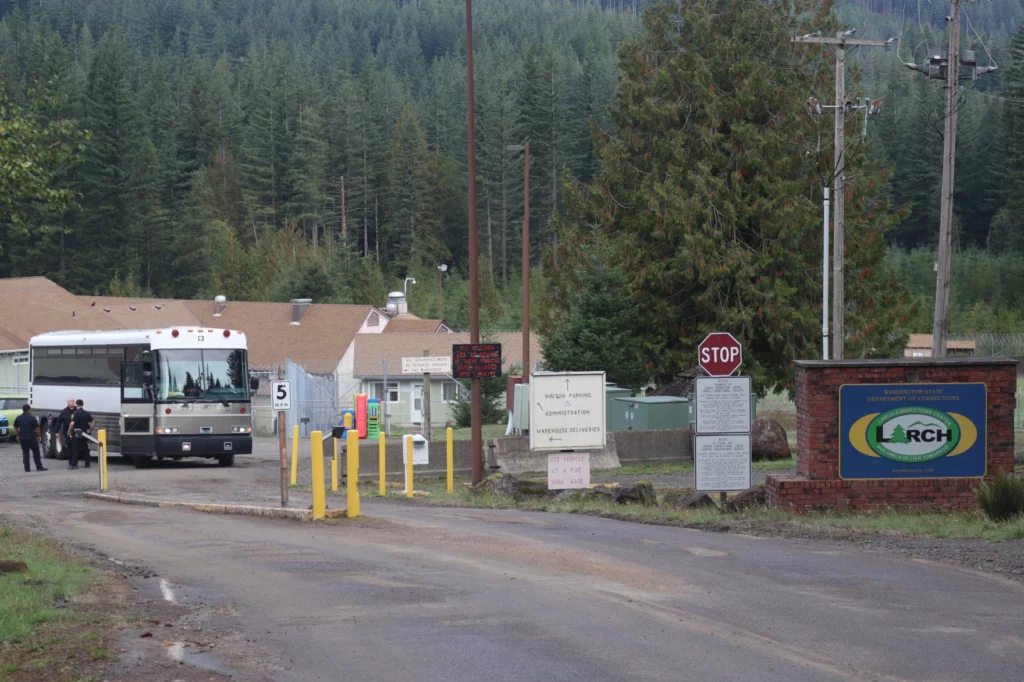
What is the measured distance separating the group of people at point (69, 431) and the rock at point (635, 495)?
49.8 feet

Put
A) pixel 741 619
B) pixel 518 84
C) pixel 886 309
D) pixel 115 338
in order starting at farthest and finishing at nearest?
pixel 518 84 < pixel 886 309 < pixel 115 338 < pixel 741 619

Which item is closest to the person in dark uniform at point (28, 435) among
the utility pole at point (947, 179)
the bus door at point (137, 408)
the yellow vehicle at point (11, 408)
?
the bus door at point (137, 408)

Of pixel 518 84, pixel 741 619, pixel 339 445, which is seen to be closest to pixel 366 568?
pixel 741 619

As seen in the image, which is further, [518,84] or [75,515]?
[518,84]

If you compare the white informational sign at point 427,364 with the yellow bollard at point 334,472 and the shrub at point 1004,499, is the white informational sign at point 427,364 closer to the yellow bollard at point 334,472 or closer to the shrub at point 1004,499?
the yellow bollard at point 334,472

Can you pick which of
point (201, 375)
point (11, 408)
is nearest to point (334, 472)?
point (201, 375)

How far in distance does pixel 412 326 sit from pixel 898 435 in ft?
182

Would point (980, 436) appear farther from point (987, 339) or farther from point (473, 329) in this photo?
point (987, 339)

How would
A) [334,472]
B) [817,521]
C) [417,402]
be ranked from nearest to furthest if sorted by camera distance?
[817,521], [334,472], [417,402]

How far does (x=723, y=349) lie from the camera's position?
1908 cm

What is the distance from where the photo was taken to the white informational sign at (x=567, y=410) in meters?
23.0

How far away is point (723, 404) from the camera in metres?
18.4

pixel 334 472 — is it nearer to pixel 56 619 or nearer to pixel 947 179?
pixel 947 179

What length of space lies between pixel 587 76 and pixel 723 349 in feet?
343
